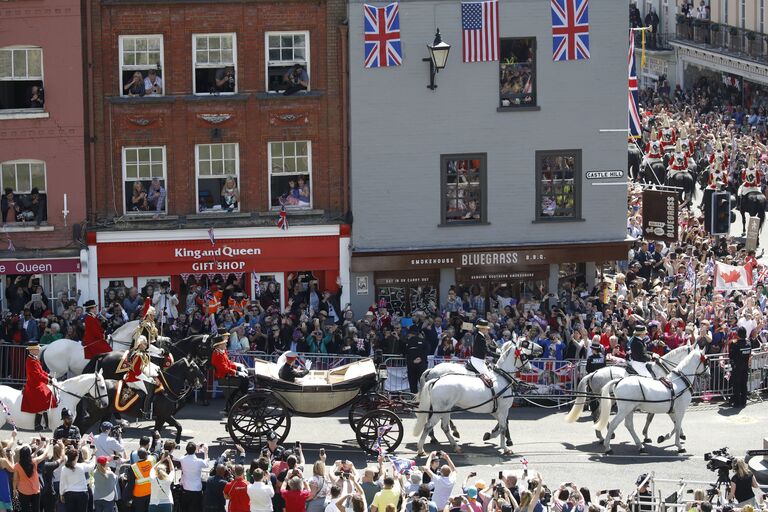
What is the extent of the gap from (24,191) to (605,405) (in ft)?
52.4

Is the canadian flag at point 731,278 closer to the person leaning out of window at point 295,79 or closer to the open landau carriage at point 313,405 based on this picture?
the person leaning out of window at point 295,79

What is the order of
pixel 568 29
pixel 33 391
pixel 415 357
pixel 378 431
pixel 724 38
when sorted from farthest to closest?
pixel 724 38
pixel 568 29
pixel 415 357
pixel 378 431
pixel 33 391

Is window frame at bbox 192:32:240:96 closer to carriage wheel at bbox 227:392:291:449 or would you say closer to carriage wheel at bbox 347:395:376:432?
carriage wheel at bbox 227:392:291:449

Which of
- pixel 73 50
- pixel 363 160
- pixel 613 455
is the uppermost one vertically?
pixel 73 50

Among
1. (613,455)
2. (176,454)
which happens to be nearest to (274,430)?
(176,454)

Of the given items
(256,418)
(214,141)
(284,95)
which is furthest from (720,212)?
(256,418)

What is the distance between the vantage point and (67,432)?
100ft

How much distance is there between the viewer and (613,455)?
34250 millimetres

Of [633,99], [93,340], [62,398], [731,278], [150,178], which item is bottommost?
[62,398]

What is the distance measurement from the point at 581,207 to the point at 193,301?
9.89 m

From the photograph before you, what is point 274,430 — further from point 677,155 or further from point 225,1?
point 677,155

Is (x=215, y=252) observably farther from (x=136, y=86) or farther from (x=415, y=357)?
(x=415, y=357)

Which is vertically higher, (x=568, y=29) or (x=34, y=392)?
(x=568, y=29)

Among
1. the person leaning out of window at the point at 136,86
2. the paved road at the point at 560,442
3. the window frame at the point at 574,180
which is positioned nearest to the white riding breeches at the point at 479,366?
the paved road at the point at 560,442
